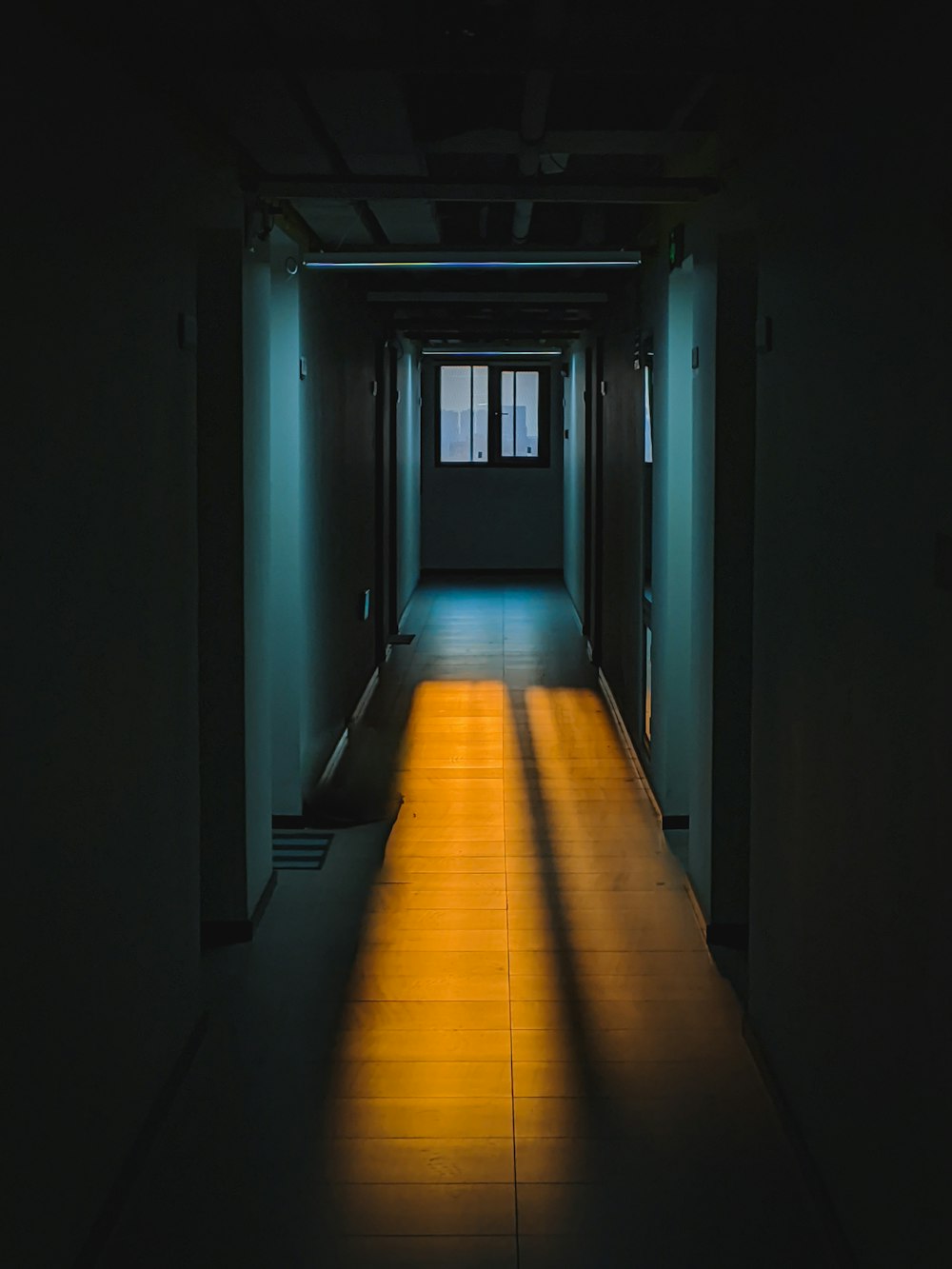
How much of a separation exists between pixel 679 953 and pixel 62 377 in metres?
3.00

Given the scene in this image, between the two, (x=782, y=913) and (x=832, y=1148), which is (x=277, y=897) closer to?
(x=782, y=913)

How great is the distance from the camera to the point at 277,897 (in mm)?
5461

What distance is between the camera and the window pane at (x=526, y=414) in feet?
58.9

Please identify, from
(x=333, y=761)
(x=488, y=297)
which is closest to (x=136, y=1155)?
(x=333, y=761)

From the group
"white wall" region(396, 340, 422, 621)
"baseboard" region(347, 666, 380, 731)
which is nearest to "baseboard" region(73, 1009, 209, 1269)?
"baseboard" region(347, 666, 380, 731)

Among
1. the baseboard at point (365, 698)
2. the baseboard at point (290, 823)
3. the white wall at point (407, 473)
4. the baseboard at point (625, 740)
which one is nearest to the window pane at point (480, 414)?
the white wall at point (407, 473)

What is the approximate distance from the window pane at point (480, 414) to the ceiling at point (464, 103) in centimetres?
1049

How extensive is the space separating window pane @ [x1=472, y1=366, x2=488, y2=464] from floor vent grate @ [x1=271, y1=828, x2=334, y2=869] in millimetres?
12174

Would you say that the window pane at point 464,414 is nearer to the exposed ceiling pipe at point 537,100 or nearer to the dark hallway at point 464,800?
the dark hallway at point 464,800

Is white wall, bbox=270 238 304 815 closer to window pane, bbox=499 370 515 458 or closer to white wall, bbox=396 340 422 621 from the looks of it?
white wall, bbox=396 340 422 621

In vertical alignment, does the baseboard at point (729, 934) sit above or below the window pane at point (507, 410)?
below

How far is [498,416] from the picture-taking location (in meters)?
18.0

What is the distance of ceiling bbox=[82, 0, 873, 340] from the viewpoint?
3484mm

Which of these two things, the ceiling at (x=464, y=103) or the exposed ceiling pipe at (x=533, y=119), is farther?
the exposed ceiling pipe at (x=533, y=119)
